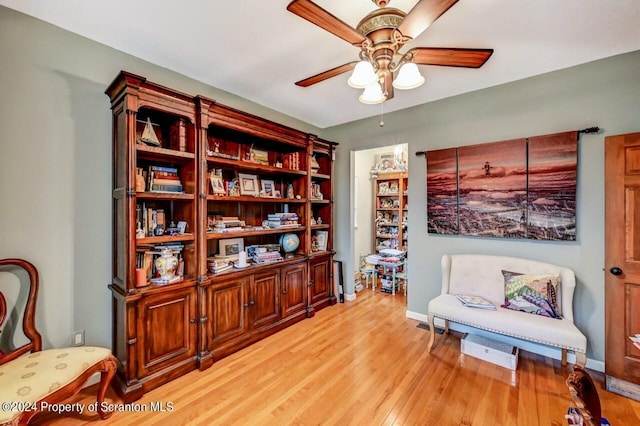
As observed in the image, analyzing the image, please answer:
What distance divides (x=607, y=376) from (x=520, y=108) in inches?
96.7

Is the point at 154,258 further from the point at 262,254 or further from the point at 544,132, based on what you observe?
the point at 544,132

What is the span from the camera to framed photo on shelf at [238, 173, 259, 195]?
10.2ft

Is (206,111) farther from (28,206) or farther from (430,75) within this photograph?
(430,75)

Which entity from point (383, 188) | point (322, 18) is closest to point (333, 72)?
point (322, 18)

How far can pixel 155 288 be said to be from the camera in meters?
2.16

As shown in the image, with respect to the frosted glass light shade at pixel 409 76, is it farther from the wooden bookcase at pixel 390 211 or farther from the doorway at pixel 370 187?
the wooden bookcase at pixel 390 211

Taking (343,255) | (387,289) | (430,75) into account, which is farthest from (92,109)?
(387,289)

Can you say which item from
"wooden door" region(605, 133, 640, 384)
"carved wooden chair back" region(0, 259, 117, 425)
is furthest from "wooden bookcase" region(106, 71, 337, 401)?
"wooden door" region(605, 133, 640, 384)

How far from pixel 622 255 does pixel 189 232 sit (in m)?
3.59

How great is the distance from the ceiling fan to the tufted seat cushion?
7.90 feet

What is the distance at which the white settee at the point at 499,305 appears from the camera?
85.0 inches

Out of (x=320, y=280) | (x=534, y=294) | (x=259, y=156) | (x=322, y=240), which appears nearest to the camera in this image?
(x=534, y=294)

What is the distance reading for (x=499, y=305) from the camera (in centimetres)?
264

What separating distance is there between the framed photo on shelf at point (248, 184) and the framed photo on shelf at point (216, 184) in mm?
309
